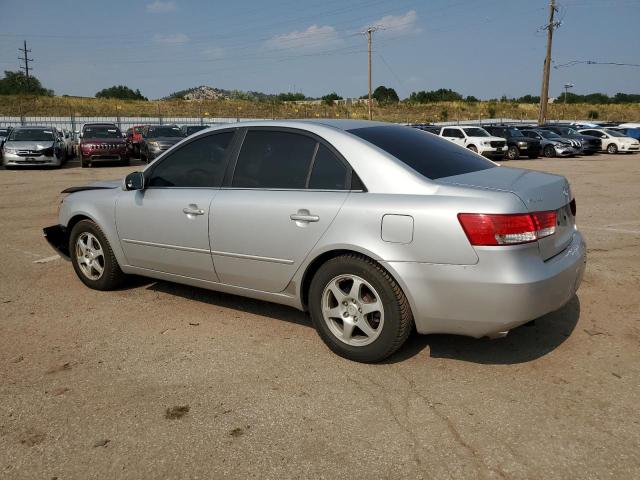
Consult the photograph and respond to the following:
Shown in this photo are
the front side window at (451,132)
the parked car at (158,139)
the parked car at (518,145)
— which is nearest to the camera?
the parked car at (158,139)

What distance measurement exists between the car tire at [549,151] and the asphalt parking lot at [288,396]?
24627mm

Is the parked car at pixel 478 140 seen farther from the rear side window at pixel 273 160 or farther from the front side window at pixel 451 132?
the rear side window at pixel 273 160

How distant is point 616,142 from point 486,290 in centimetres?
3099

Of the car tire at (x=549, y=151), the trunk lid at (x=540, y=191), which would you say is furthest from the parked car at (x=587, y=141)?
the trunk lid at (x=540, y=191)

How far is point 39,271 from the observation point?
6.02m

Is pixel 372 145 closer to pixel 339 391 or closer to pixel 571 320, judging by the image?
pixel 339 391

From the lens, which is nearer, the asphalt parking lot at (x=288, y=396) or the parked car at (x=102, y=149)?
the asphalt parking lot at (x=288, y=396)

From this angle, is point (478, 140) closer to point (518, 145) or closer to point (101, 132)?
point (518, 145)

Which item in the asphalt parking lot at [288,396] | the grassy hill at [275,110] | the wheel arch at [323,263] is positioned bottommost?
the asphalt parking lot at [288,396]

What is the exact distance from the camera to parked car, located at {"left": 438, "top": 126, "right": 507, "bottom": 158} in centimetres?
2488

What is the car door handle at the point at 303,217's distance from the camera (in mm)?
3648

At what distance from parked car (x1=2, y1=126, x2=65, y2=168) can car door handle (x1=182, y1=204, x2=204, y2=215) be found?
17304mm

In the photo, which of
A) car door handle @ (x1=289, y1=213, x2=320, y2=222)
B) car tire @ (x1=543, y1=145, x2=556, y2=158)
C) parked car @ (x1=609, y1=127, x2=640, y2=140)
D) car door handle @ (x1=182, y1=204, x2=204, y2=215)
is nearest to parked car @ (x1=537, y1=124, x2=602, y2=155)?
car tire @ (x1=543, y1=145, x2=556, y2=158)

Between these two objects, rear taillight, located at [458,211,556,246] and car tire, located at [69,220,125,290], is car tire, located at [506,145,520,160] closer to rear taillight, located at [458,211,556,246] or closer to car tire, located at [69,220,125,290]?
car tire, located at [69,220,125,290]
